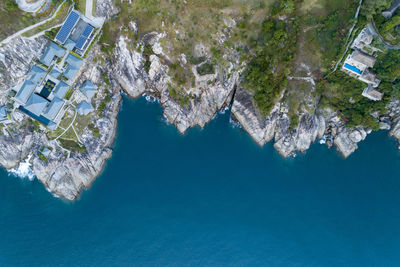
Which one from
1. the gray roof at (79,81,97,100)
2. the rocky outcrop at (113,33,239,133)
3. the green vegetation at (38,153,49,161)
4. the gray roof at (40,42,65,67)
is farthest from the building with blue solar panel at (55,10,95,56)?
the green vegetation at (38,153,49,161)

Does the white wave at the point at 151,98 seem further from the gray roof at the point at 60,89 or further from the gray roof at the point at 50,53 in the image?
the gray roof at the point at 50,53

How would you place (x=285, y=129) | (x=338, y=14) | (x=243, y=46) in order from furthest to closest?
(x=285, y=129) < (x=243, y=46) < (x=338, y=14)

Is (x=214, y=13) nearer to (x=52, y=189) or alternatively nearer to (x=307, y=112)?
(x=307, y=112)

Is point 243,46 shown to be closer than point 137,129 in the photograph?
Yes

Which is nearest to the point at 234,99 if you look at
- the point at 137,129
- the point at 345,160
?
the point at 137,129

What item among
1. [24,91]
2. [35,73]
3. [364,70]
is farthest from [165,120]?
[364,70]

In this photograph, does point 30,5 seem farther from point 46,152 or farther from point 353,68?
point 353,68

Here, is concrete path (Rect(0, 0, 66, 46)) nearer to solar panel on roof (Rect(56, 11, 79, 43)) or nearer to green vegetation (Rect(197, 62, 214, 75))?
solar panel on roof (Rect(56, 11, 79, 43))
